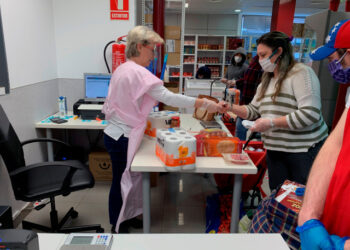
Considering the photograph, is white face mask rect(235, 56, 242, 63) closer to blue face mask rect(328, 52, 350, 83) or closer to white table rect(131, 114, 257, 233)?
blue face mask rect(328, 52, 350, 83)

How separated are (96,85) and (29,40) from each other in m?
0.81

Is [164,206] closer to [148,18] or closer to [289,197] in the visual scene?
[289,197]

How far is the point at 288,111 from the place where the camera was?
1809mm

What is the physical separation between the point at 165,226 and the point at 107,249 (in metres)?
1.61

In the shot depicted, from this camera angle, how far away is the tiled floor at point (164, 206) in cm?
244

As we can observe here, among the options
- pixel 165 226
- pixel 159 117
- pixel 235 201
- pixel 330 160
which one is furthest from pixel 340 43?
pixel 165 226

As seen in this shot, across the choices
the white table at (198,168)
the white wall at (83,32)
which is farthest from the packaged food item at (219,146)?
the white wall at (83,32)

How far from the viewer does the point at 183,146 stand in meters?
1.65

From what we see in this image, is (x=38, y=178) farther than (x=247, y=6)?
No

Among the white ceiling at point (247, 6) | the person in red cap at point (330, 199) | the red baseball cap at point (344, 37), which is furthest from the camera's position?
the white ceiling at point (247, 6)

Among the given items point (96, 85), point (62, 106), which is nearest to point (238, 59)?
point (96, 85)

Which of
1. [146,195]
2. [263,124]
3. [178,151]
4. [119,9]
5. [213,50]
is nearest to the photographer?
[178,151]

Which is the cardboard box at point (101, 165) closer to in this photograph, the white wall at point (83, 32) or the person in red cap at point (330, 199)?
the white wall at point (83, 32)

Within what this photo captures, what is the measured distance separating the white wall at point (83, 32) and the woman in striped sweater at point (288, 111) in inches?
73.0
